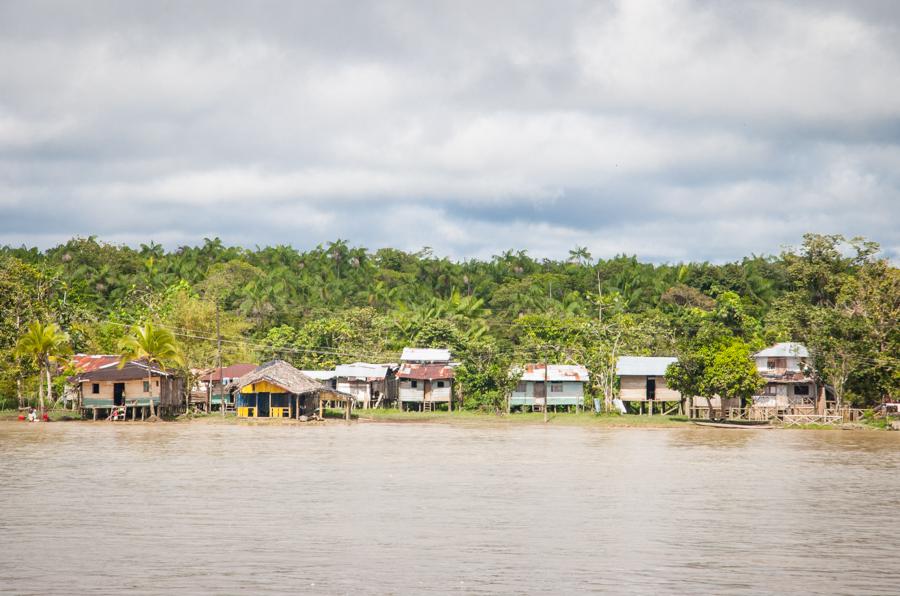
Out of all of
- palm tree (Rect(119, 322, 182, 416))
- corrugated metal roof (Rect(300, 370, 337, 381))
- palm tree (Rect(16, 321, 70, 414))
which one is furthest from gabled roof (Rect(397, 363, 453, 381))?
palm tree (Rect(16, 321, 70, 414))

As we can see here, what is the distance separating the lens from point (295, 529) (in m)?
22.3

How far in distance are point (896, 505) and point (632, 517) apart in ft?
30.4

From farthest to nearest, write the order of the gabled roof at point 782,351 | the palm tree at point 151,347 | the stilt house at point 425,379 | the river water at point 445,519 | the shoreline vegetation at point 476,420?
the stilt house at point 425,379 < the gabled roof at point 782,351 < the palm tree at point 151,347 < the shoreline vegetation at point 476,420 < the river water at point 445,519

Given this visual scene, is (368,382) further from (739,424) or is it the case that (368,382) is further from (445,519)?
(445,519)

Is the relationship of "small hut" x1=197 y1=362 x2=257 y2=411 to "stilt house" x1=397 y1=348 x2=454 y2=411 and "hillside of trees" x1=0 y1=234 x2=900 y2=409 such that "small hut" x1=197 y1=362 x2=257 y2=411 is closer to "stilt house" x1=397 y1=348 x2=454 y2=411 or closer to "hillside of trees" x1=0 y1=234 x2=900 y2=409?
"hillside of trees" x1=0 y1=234 x2=900 y2=409

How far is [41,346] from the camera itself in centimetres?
5853

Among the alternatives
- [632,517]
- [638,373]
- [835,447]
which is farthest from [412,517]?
[638,373]

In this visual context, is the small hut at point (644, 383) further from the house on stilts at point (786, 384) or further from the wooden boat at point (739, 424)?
the house on stilts at point (786, 384)

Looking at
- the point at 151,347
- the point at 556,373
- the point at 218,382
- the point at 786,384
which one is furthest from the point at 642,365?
the point at 151,347

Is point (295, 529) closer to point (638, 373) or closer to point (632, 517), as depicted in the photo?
point (632, 517)

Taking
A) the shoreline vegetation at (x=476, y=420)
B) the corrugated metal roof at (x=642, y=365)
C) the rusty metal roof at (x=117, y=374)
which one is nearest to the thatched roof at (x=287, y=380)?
the shoreline vegetation at (x=476, y=420)

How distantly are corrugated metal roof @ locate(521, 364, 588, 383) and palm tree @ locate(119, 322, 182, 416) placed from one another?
2593 cm

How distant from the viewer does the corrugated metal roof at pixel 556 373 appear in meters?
68.4

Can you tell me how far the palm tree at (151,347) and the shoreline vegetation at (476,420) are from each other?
414cm
